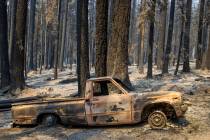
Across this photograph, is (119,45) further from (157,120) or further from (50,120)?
(157,120)

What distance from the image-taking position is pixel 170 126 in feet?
43.0

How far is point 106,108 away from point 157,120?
1.54 metres

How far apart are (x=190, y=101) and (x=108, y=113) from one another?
424cm

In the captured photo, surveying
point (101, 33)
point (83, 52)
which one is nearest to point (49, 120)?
point (101, 33)

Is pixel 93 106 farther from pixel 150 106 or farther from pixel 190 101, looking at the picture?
pixel 190 101

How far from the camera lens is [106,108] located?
13.5 m

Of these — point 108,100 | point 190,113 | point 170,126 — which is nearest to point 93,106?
point 108,100

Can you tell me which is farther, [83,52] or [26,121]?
[83,52]

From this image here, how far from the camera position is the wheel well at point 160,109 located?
1310 centimetres

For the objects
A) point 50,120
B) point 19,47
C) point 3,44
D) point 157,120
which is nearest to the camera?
point 157,120

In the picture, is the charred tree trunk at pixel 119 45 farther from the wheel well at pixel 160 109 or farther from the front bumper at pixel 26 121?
the front bumper at pixel 26 121

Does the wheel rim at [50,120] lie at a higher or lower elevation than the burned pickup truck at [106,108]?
lower

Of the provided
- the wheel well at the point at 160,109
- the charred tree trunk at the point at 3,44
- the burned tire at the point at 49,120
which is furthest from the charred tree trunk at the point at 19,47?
the wheel well at the point at 160,109

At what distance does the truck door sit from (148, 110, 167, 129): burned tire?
66 cm
